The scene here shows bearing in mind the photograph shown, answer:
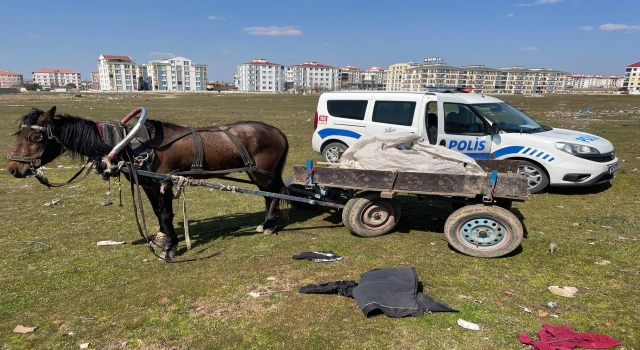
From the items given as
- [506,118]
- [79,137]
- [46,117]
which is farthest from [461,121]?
[46,117]

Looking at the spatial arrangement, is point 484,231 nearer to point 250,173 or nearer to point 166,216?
point 250,173

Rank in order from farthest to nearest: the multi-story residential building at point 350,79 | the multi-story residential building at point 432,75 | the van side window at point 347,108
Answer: the multi-story residential building at point 350,79, the multi-story residential building at point 432,75, the van side window at point 347,108

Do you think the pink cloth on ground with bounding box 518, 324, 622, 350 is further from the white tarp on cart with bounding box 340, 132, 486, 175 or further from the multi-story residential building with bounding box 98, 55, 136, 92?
the multi-story residential building with bounding box 98, 55, 136, 92

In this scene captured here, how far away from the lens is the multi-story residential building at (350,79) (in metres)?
176

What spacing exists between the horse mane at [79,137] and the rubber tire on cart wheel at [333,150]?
633 centimetres

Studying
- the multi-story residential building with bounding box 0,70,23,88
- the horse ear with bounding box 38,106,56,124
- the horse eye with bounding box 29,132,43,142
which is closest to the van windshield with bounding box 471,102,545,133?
the horse ear with bounding box 38,106,56,124

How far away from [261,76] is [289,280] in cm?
16429

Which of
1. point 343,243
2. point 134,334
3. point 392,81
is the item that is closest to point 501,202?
point 343,243

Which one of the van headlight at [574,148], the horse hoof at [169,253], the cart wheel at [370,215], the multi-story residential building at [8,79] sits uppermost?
the multi-story residential building at [8,79]

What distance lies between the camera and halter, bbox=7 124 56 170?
4.46 metres

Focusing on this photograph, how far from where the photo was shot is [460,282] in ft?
14.1

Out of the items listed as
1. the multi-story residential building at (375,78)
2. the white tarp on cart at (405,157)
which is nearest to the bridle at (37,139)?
the white tarp on cart at (405,157)

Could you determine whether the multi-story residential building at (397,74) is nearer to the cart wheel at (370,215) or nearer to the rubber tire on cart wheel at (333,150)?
the rubber tire on cart wheel at (333,150)

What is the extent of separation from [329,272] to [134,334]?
2211 millimetres
